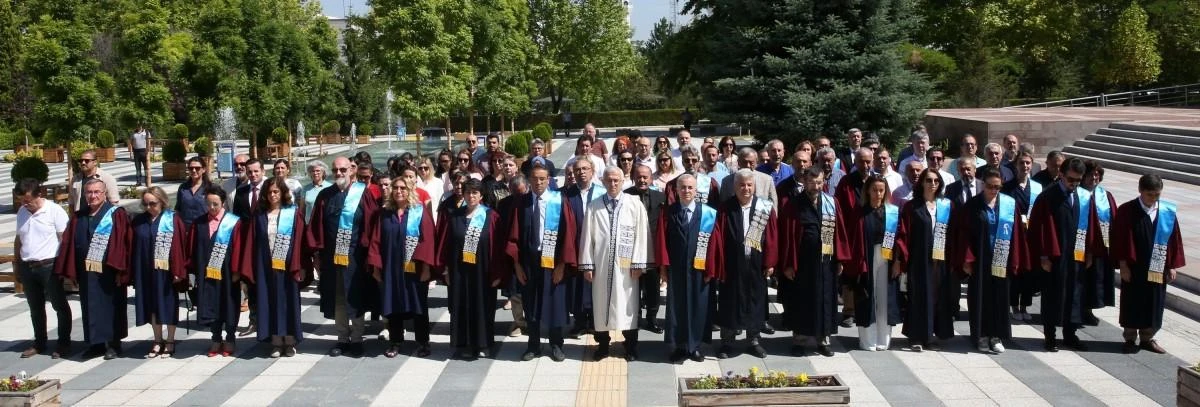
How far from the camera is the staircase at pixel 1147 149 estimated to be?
1997 cm

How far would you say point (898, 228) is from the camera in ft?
26.9

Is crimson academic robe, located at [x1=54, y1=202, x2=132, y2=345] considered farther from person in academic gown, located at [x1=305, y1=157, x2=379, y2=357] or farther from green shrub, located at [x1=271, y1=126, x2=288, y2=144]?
green shrub, located at [x1=271, y1=126, x2=288, y2=144]

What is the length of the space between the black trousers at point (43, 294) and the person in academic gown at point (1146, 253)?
27.8 feet

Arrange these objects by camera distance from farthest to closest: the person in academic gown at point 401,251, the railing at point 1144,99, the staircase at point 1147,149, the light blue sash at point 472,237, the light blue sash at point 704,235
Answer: the railing at point 1144,99
the staircase at point 1147,149
the person in academic gown at point 401,251
the light blue sash at point 472,237
the light blue sash at point 704,235

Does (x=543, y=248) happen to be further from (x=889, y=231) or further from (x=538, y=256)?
(x=889, y=231)

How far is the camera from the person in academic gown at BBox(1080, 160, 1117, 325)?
328 inches

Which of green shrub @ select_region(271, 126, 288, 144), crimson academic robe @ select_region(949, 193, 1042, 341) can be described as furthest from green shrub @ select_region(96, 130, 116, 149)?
crimson academic robe @ select_region(949, 193, 1042, 341)

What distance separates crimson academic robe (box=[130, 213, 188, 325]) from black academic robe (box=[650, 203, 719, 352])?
383 centimetres

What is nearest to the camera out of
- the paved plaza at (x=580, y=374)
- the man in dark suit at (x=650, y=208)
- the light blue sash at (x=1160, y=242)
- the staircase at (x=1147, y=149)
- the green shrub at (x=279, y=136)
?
the paved plaza at (x=580, y=374)

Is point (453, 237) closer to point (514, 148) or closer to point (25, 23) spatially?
point (514, 148)

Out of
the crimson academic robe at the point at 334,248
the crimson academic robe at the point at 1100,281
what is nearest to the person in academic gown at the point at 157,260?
the crimson academic robe at the point at 334,248

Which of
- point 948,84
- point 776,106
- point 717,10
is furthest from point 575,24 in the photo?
point 776,106

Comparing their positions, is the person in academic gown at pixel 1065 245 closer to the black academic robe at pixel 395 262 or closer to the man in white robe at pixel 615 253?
the man in white robe at pixel 615 253

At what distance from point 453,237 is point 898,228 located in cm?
353
